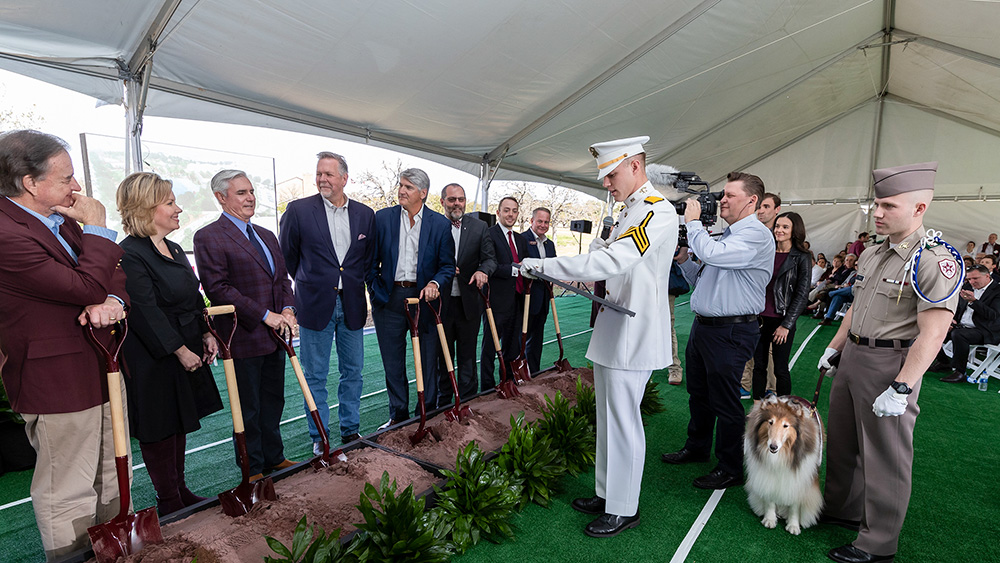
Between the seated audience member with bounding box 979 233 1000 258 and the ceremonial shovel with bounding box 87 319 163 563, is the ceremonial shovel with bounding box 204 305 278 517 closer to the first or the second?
the ceremonial shovel with bounding box 87 319 163 563

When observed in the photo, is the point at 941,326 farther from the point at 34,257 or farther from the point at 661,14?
the point at 661,14

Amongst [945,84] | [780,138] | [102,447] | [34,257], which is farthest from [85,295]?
[780,138]

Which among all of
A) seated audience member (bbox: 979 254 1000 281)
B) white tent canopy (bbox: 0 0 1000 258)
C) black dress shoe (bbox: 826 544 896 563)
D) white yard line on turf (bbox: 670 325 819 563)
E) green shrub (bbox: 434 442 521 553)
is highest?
white tent canopy (bbox: 0 0 1000 258)

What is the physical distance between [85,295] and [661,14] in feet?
19.1

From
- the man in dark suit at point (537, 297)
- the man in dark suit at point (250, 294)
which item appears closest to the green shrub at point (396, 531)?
the man in dark suit at point (250, 294)

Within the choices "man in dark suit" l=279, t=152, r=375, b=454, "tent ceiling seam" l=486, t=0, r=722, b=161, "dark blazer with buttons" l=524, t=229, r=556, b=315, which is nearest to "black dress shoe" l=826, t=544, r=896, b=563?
"man in dark suit" l=279, t=152, r=375, b=454

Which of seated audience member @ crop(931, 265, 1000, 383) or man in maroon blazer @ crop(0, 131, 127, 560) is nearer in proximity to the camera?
man in maroon blazer @ crop(0, 131, 127, 560)

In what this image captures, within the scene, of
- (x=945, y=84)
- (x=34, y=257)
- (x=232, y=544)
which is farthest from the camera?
(x=945, y=84)

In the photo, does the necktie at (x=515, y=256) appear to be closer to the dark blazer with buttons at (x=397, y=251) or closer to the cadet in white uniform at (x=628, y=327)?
the dark blazer with buttons at (x=397, y=251)

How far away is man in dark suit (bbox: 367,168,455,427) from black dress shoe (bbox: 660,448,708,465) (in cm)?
190

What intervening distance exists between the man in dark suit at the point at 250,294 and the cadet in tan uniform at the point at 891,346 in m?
2.87

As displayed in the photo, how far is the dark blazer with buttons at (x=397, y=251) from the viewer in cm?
353

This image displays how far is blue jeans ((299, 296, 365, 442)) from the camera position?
3.24 metres

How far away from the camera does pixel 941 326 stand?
1.87 metres
